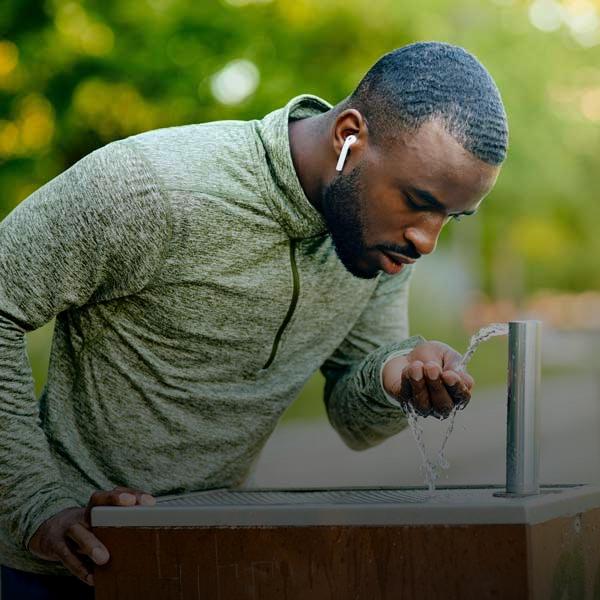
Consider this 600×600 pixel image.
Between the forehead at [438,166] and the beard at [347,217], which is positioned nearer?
the forehead at [438,166]

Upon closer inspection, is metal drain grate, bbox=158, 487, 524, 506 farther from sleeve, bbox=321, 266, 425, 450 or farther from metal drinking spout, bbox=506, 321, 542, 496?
sleeve, bbox=321, 266, 425, 450

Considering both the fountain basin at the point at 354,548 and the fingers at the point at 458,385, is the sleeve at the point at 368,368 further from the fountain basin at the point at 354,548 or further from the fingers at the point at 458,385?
the fountain basin at the point at 354,548

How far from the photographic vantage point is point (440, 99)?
2404 mm

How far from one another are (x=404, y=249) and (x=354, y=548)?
645 millimetres

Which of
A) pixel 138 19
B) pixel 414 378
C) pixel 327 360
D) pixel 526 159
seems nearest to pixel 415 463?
pixel 138 19

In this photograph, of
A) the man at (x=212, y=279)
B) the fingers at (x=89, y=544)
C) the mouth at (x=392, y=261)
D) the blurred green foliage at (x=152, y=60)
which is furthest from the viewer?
the blurred green foliage at (x=152, y=60)

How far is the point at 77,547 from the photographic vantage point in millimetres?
2328

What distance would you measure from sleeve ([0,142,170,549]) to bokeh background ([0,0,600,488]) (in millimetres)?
6276

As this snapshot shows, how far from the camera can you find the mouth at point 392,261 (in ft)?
8.25

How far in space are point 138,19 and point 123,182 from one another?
6.68 metres

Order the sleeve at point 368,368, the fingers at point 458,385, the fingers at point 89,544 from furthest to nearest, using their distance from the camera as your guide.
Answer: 1. the sleeve at point 368,368
2. the fingers at point 458,385
3. the fingers at point 89,544

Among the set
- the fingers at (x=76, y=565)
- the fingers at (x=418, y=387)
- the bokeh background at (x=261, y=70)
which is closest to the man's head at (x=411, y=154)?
the fingers at (x=418, y=387)

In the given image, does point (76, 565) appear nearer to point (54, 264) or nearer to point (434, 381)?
point (54, 264)

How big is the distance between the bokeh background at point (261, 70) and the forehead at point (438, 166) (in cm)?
643
